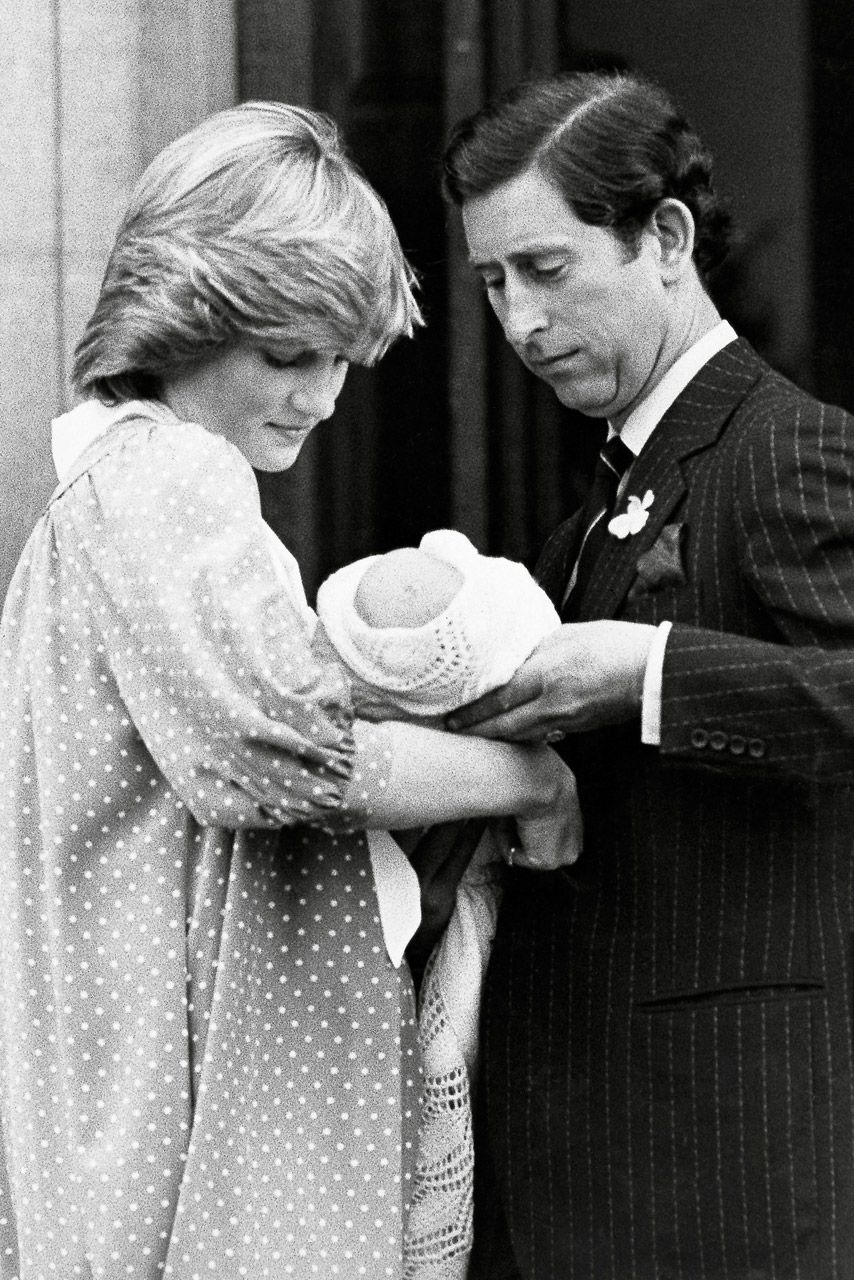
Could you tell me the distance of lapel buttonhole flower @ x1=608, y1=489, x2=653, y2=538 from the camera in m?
2.29

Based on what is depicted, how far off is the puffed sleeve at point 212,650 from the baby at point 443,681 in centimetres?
11

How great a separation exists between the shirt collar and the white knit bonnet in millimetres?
375

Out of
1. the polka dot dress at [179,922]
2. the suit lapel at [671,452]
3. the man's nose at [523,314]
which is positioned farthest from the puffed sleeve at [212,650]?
the man's nose at [523,314]

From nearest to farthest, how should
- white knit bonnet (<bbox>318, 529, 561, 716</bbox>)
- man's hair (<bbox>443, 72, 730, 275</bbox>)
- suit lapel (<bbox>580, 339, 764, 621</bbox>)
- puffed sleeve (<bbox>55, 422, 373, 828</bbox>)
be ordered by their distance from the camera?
puffed sleeve (<bbox>55, 422, 373, 828</bbox>), white knit bonnet (<bbox>318, 529, 561, 716</bbox>), suit lapel (<bbox>580, 339, 764, 621</bbox>), man's hair (<bbox>443, 72, 730, 275</bbox>)

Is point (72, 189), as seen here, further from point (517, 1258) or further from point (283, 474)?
point (517, 1258)

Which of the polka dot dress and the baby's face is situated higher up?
the baby's face

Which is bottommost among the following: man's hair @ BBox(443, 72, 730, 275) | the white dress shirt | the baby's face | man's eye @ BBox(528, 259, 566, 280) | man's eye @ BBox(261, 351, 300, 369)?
the baby's face

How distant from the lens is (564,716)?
Answer: 2.09 m

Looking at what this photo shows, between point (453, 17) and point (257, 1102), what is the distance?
6.78 ft

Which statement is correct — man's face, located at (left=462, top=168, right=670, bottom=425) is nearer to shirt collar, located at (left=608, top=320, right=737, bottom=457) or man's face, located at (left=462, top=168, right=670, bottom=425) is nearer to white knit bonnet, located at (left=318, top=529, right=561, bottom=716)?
shirt collar, located at (left=608, top=320, right=737, bottom=457)

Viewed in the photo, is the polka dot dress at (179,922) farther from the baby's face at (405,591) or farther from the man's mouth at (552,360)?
the man's mouth at (552,360)

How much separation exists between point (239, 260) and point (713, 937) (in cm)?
91

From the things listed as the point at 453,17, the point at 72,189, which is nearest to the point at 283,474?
the point at 72,189

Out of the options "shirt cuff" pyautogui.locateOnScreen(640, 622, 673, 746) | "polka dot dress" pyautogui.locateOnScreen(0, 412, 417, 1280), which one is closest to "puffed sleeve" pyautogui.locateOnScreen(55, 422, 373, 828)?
"polka dot dress" pyautogui.locateOnScreen(0, 412, 417, 1280)
